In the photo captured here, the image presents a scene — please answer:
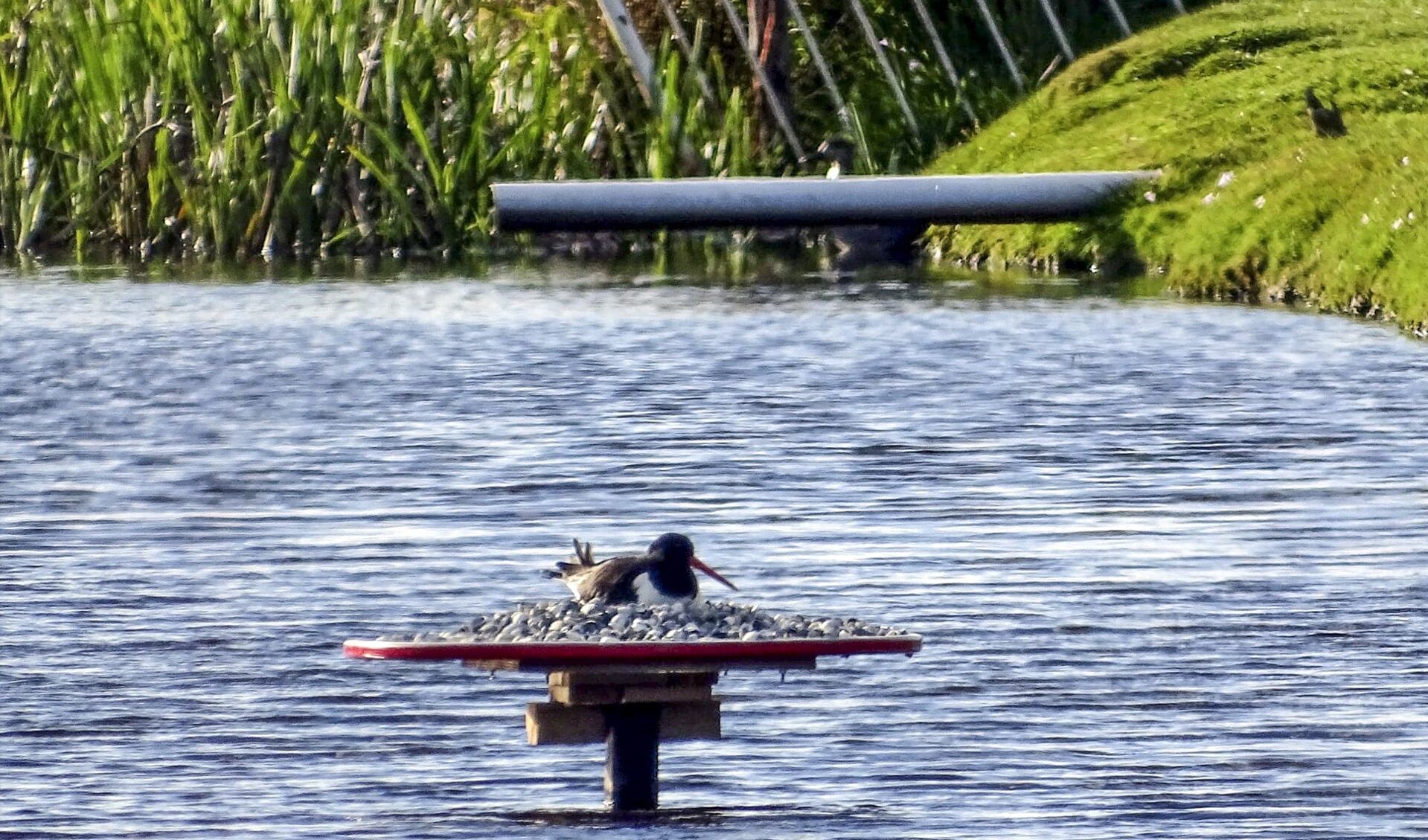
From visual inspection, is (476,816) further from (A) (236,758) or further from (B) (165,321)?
(B) (165,321)

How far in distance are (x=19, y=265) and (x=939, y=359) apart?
10.8m

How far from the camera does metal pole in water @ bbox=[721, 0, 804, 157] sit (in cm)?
3092

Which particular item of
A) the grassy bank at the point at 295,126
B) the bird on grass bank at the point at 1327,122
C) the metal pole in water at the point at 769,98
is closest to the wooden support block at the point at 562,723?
the bird on grass bank at the point at 1327,122

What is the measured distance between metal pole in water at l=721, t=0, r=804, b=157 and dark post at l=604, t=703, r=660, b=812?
2196 centimetres

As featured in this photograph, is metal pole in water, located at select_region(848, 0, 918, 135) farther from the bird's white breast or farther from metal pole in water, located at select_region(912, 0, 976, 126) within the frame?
the bird's white breast

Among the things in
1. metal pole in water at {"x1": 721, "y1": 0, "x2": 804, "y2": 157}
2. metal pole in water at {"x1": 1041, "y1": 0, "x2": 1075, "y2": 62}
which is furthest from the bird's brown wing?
metal pole in water at {"x1": 1041, "y1": 0, "x2": 1075, "y2": 62}

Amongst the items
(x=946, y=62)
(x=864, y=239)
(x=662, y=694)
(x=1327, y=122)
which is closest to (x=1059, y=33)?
(x=946, y=62)

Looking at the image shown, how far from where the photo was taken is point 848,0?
32969 millimetres

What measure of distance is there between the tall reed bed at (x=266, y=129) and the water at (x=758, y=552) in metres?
4.97

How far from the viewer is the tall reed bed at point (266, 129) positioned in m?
28.3

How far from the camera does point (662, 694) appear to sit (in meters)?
8.50

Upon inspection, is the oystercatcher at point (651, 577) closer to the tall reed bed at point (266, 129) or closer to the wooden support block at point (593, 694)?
the wooden support block at point (593, 694)

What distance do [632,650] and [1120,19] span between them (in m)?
25.3

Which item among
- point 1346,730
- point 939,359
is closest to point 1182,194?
point 939,359
